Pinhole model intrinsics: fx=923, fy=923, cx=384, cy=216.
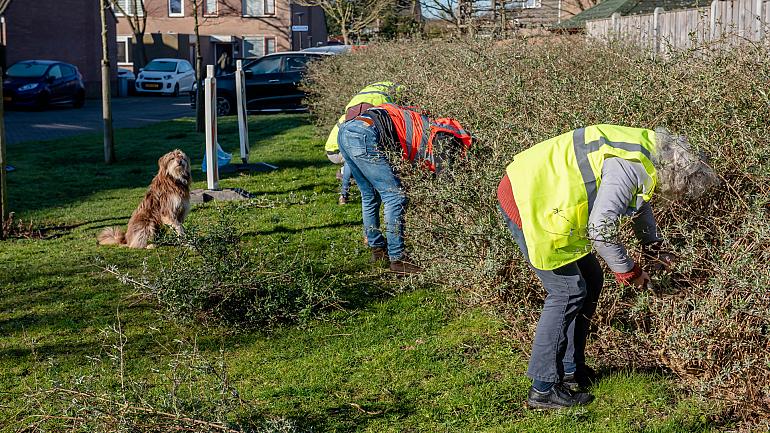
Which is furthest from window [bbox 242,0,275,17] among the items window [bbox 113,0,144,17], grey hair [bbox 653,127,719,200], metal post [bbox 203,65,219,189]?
grey hair [bbox 653,127,719,200]

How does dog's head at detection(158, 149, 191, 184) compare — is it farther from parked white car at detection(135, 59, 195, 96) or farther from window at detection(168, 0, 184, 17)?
window at detection(168, 0, 184, 17)

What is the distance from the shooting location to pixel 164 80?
1485 inches

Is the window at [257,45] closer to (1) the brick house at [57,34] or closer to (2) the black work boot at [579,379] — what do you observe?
(1) the brick house at [57,34]

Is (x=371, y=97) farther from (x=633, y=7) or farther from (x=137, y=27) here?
(x=137, y=27)

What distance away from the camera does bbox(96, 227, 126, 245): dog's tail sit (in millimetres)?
8602

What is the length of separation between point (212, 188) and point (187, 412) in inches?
280

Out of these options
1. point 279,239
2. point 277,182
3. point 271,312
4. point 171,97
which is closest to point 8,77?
point 171,97

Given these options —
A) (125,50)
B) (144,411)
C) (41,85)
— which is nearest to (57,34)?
(41,85)

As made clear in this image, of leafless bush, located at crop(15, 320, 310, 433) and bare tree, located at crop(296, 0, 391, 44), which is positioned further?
bare tree, located at crop(296, 0, 391, 44)

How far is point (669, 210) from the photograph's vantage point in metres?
4.36

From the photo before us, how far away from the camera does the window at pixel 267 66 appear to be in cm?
2288

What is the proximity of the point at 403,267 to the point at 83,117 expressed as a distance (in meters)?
20.9

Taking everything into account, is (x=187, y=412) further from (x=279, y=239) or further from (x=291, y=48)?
(x=291, y=48)

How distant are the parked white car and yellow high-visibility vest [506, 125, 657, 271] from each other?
35072 millimetres
